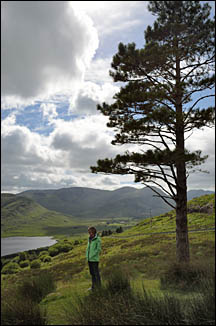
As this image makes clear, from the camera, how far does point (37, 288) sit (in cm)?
815

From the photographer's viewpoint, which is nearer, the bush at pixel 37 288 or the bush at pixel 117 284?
the bush at pixel 117 284

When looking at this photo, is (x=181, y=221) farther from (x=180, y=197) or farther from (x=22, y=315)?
(x=22, y=315)

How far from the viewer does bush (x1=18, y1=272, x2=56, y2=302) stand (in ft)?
25.7

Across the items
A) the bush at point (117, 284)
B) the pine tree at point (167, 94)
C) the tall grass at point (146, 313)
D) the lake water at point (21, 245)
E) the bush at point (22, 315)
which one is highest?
the pine tree at point (167, 94)

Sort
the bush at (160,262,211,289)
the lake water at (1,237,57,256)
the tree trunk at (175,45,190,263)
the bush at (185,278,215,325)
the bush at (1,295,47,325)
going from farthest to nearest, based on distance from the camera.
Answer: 1. the lake water at (1,237,57,256)
2. the tree trunk at (175,45,190,263)
3. the bush at (160,262,211,289)
4. the bush at (1,295,47,325)
5. the bush at (185,278,215,325)

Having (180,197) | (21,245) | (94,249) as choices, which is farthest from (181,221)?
(21,245)

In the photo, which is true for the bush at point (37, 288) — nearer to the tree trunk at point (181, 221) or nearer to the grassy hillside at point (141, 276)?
the grassy hillside at point (141, 276)

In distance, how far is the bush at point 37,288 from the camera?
25.7 feet

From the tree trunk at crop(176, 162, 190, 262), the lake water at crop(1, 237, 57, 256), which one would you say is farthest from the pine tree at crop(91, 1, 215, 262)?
the lake water at crop(1, 237, 57, 256)

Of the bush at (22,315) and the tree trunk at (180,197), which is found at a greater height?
the tree trunk at (180,197)

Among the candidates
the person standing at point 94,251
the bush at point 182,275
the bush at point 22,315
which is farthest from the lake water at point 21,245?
the bush at point 22,315

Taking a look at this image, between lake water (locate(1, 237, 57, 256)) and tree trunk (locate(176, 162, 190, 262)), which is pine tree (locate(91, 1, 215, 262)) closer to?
tree trunk (locate(176, 162, 190, 262))

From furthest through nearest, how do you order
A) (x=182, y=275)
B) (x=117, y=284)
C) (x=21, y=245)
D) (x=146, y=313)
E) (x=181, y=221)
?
1. (x=21, y=245)
2. (x=181, y=221)
3. (x=182, y=275)
4. (x=117, y=284)
5. (x=146, y=313)

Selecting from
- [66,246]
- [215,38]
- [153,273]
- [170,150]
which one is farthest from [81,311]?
[66,246]
